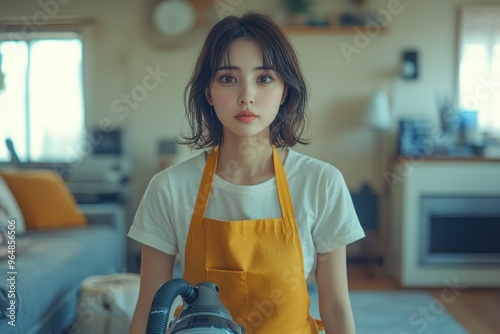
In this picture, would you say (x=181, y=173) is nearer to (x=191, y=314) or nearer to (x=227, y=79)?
(x=227, y=79)

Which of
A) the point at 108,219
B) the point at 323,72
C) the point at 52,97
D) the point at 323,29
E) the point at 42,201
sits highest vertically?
the point at 323,29

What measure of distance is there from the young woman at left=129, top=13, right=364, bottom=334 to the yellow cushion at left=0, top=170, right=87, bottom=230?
210 cm

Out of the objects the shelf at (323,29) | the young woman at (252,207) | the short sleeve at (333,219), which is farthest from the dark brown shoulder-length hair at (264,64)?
the shelf at (323,29)

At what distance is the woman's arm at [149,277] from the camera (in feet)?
3.17

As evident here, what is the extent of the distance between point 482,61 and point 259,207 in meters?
3.55

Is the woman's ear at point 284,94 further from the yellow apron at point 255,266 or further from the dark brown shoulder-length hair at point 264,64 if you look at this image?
the yellow apron at point 255,266

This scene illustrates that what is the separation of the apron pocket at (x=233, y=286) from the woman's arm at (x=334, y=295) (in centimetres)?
15

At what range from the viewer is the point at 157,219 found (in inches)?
39.4

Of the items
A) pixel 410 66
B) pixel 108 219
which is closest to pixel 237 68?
pixel 108 219

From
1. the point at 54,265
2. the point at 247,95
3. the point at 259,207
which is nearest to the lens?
the point at 247,95

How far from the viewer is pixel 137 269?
3777mm

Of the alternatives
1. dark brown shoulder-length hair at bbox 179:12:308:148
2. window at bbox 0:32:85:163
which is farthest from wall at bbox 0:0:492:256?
dark brown shoulder-length hair at bbox 179:12:308:148

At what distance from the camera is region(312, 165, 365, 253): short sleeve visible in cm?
98

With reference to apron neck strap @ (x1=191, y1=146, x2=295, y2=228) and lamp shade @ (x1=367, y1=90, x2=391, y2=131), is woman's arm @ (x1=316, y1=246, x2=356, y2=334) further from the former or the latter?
lamp shade @ (x1=367, y1=90, x2=391, y2=131)
